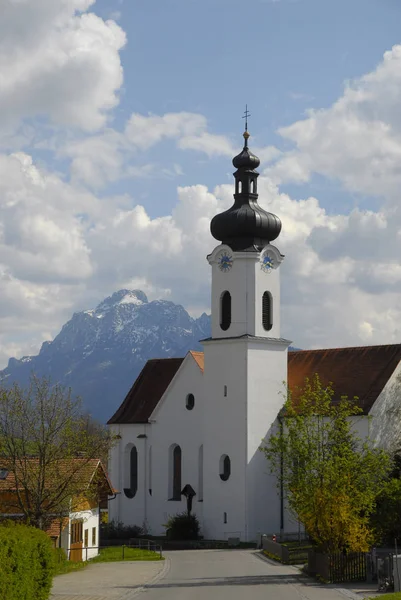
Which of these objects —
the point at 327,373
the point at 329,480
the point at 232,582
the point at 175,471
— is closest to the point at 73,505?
the point at 232,582

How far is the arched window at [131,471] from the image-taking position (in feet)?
204

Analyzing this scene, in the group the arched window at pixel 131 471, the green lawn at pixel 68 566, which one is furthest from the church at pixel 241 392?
the green lawn at pixel 68 566

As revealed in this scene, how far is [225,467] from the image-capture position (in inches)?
2191

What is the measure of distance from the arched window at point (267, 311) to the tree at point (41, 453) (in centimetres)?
1884

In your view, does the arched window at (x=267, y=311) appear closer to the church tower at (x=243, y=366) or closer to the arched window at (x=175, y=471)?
the church tower at (x=243, y=366)

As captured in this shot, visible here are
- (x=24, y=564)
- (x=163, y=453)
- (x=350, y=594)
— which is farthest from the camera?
(x=163, y=453)

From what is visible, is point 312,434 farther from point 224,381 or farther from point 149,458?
point 149,458

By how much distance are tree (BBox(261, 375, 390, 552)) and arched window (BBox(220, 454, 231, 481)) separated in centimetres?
1601

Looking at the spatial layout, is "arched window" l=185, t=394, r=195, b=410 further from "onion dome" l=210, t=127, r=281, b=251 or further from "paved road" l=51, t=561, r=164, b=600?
"paved road" l=51, t=561, r=164, b=600

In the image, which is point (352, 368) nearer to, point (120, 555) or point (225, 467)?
point (225, 467)

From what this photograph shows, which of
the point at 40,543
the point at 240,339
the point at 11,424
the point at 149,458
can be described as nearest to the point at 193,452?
the point at 149,458

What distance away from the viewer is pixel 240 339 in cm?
5550

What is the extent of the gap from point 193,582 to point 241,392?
2213cm

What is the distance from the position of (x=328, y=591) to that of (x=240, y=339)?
2611 cm
